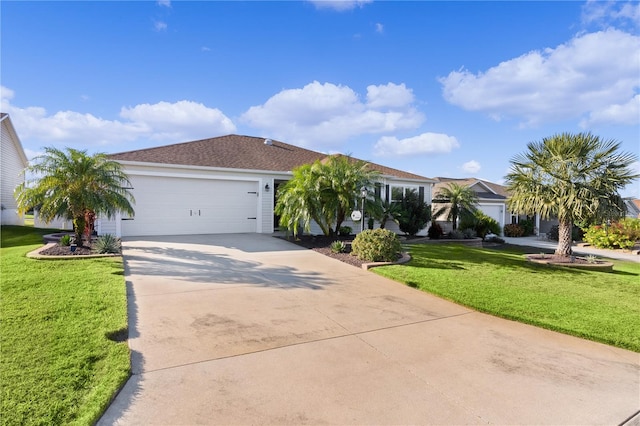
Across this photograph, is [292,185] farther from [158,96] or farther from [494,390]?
[494,390]

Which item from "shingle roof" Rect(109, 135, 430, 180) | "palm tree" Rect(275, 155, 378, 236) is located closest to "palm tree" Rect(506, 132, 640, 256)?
"palm tree" Rect(275, 155, 378, 236)

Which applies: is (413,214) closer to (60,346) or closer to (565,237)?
(565,237)

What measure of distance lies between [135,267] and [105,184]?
3263 millimetres

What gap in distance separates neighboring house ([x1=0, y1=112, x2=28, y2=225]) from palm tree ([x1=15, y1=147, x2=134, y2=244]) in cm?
1029

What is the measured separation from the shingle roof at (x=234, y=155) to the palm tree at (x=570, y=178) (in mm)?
6218

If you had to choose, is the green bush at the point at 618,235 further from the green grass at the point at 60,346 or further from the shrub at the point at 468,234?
the green grass at the point at 60,346

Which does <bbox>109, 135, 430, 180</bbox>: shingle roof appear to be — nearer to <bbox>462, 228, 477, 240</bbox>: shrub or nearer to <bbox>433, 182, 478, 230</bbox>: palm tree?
<bbox>433, 182, 478, 230</bbox>: palm tree

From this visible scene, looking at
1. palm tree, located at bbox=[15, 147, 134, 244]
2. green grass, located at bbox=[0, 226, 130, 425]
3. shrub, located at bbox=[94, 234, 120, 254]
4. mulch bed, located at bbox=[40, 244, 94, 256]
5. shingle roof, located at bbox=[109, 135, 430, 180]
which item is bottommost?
green grass, located at bbox=[0, 226, 130, 425]

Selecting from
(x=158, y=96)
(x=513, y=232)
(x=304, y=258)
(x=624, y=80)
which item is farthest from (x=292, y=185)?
(x=513, y=232)

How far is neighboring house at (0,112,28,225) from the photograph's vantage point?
16.6 meters

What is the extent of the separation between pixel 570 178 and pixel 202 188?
525 inches

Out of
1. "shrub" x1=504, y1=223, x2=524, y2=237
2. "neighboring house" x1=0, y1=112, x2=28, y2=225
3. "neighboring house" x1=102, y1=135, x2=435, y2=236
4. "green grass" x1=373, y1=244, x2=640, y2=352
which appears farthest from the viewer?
"shrub" x1=504, y1=223, x2=524, y2=237

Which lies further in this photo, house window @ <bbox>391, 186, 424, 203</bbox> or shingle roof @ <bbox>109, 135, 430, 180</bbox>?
house window @ <bbox>391, 186, 424, 203</bbox>

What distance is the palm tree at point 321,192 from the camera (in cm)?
1124
